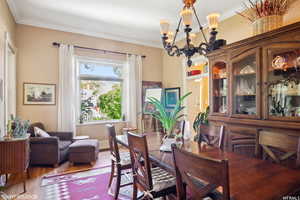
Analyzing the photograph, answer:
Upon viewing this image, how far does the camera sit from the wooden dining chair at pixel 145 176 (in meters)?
1.56

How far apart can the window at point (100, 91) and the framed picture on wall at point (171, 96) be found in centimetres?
136

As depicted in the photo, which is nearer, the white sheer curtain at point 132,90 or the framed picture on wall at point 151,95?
the white sheer curtain at point 132,90

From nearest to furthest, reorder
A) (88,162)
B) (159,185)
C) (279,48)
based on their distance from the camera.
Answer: (159,185), (279,48), (88,162)

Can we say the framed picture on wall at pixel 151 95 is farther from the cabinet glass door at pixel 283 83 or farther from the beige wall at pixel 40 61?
the cabinet glass door at pixel 283 83

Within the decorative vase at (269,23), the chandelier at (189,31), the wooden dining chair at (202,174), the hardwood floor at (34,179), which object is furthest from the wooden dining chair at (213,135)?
the hardwood floor at (34,179)

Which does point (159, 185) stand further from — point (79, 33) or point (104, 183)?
point (79, 33)

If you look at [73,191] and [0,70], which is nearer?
[73,191]

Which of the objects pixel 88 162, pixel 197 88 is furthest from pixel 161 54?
pixel 88 162

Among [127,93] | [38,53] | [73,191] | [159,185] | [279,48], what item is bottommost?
A: [73,191]

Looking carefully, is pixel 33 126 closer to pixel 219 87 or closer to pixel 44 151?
pixel 44 151

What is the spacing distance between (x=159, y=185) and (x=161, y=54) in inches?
184

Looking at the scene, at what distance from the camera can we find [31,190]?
2529 mm

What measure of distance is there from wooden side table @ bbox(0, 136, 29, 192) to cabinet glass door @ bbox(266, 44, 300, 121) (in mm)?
3353

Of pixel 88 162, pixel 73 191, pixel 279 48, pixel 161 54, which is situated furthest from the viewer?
pixel 161 54
